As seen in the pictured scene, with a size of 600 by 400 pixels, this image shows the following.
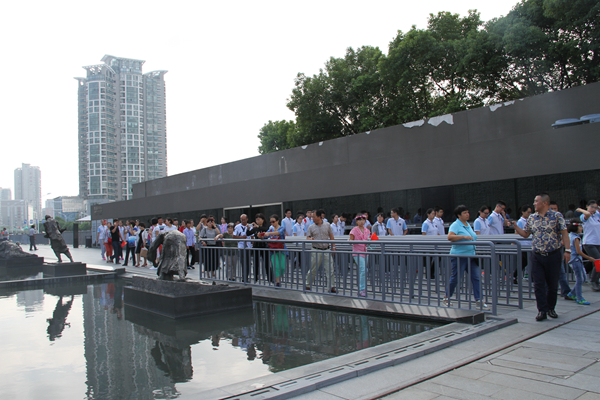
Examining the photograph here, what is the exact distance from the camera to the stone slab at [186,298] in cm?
767

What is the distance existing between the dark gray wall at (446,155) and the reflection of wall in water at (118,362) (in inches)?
450

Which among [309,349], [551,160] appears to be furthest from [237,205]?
[309,349]

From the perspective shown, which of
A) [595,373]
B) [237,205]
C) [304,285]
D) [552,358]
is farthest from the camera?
[237,205]

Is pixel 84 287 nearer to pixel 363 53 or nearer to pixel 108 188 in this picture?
pixel 363 53

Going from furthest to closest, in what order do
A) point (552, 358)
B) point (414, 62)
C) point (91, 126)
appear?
point (91, 126) → point (414, 62) → point (552, 358)

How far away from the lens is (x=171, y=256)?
8.81m

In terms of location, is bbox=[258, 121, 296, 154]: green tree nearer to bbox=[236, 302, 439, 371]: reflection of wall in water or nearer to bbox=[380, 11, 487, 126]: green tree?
bbox=[380, 11, 487, 126]: green tree

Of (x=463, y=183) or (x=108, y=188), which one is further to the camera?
(x=108, y=188)

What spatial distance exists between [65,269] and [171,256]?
24.3ft

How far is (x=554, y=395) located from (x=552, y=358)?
1067 millimetres

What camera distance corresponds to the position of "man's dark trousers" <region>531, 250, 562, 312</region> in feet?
20.3

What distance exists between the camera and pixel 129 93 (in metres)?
112

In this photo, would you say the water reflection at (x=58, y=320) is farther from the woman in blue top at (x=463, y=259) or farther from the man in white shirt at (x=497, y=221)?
the man in white shirt at (x=497, y=221)

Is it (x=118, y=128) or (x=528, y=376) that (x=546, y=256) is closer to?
(x=528, y=376)
